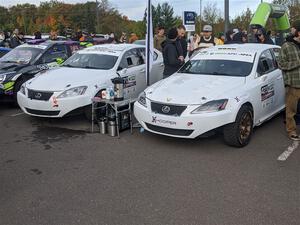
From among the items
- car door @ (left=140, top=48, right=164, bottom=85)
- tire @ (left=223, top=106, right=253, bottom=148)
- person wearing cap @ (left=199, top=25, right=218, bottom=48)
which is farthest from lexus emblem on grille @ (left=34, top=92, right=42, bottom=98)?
person wearing cap @ (left=199, top=25, right=218, bottom=48)

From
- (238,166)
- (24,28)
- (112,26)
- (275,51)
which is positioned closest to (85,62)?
(275,51)

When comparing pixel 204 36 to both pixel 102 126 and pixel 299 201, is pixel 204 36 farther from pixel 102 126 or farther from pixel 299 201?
pixel 299 201

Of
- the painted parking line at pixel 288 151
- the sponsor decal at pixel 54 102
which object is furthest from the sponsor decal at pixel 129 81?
the painted parking line at pixel 288 151

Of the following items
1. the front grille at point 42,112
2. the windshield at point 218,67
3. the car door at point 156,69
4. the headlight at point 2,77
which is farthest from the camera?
the car door at point 156,69

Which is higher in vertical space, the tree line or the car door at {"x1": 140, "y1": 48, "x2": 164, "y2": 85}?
the tree line

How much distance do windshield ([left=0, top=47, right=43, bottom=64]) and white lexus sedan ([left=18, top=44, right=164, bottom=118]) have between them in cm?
149

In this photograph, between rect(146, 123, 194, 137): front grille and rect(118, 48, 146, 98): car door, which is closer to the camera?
rect(146, 123, 194, 137): front grille

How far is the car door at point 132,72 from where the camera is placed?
26.7 feet

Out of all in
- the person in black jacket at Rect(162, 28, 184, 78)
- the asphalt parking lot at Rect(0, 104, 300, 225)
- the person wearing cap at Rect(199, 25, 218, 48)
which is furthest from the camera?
the person wearing cap at Rect(199, 25, 218, 48)

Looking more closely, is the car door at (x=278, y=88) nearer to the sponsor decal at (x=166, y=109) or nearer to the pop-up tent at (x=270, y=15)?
the sponsor decal at (x=166, y=109)

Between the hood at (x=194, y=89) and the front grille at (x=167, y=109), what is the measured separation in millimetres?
66

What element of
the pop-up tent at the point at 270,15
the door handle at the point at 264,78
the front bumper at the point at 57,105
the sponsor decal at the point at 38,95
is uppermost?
the pop-up tent at the point at 270,15

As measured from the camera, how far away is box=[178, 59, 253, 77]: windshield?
6552 mm

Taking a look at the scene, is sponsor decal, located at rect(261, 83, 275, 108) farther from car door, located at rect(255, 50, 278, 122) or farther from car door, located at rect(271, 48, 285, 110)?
car door, located at rect(271, 48, 285, 110)
